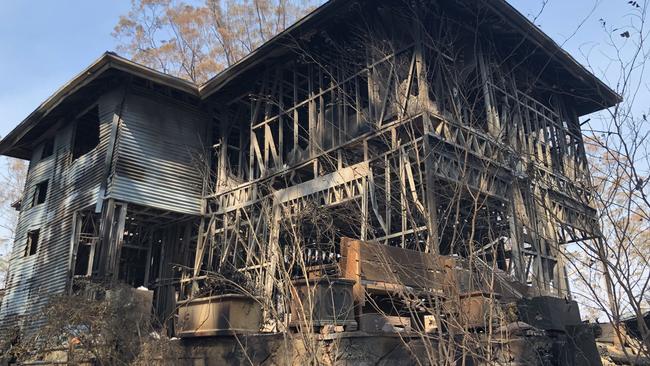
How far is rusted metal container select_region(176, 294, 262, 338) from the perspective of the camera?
7.35 m

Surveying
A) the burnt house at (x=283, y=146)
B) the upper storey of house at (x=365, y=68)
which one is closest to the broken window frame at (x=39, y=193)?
the burnt house at (x=283, y=146)

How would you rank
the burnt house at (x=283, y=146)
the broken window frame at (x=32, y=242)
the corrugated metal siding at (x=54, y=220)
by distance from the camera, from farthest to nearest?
the broken window frame at (x=32, y=242), the corrugated metal siding at (x=54, y=220), the burnt house at (x=283, y=146)

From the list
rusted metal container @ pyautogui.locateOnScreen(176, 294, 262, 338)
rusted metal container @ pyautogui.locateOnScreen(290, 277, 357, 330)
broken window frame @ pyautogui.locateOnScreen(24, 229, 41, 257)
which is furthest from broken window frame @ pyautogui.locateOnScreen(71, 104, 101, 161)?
rusted metal container @ pyautogui.locateOnScreen(290, 277, 357, 330)

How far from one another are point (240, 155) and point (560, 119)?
10542 mm

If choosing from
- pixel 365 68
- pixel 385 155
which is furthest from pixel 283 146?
pixel 385 155

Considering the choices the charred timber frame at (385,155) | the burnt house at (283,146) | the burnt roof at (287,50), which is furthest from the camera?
the burnt roof at (287,50)

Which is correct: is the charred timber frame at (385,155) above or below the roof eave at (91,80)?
below

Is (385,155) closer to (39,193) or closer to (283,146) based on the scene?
(283,146)

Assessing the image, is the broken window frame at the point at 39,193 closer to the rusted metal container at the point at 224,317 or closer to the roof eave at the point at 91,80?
the roof eave at the point at 91,80

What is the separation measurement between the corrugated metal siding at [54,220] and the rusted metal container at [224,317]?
923cm

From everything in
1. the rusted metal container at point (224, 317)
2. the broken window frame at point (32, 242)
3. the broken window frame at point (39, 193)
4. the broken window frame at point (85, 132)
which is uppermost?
the broken window frame at point (85, 132)

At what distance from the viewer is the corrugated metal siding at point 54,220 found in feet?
52.7

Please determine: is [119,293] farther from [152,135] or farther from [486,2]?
[486,2]

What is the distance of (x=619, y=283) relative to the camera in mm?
3193
